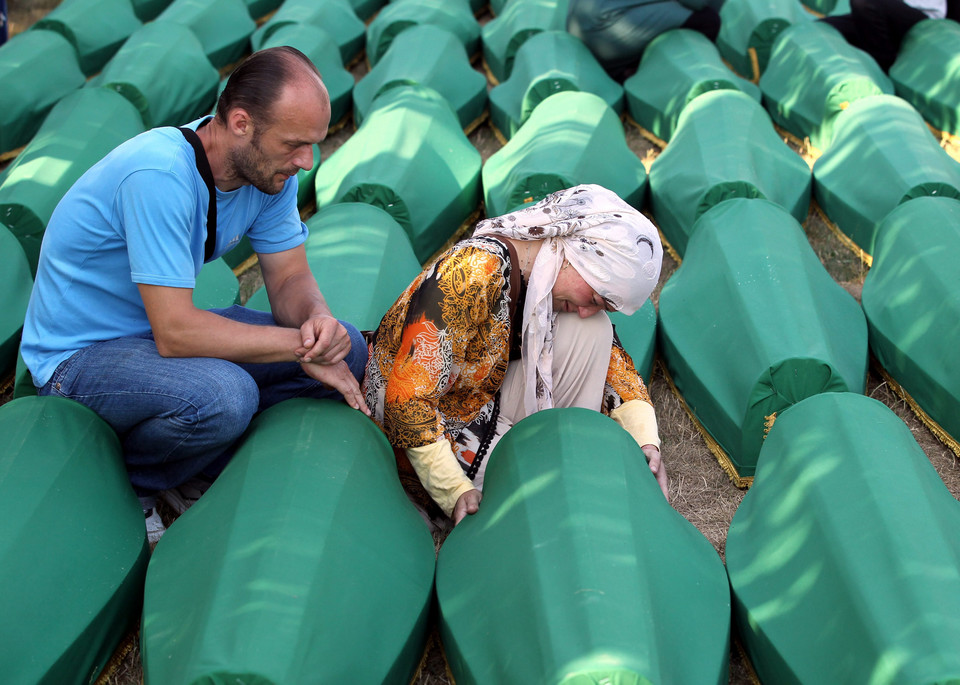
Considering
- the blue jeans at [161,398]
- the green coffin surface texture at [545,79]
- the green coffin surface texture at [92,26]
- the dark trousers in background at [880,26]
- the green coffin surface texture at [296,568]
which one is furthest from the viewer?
the green coffin surface texture at [92,26]

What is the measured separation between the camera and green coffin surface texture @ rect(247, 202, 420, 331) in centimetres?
235

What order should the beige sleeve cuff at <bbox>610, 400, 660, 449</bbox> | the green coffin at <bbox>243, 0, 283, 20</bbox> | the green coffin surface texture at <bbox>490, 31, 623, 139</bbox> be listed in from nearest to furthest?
the beige sleeve cuff at <bbox>610, 400, 660, 449</bbox> < the green coffin surface texture at <bbox>490, 31, 623, 139</bbox> < the green coffin at <bbox>243, 0, 283, 20</bbox>

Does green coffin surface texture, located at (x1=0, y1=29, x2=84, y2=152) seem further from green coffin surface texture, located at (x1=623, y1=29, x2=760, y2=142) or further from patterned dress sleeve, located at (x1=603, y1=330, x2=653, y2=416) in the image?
patterned dress sleeve, located at (x1=603, y1=330, x2=653, y2=416)

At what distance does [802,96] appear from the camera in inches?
142

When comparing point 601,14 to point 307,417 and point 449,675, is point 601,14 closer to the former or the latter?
point 307,417

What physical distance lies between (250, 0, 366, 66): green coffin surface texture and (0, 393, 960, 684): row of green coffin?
111 inches

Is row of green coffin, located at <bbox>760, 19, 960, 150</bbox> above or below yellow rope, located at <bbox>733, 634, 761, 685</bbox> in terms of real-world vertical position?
above

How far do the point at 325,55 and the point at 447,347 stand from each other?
256cm

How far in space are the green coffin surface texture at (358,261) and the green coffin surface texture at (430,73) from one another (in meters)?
1.09

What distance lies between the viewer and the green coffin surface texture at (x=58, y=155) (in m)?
2.68

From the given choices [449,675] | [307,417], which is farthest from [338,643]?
[307,417]

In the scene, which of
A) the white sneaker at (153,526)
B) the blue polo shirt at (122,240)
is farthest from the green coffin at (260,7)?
the white sneaker at (153,526)

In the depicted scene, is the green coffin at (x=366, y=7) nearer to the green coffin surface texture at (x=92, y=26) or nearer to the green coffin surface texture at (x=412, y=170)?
the green coffin surface texture at (x=92, y=26)

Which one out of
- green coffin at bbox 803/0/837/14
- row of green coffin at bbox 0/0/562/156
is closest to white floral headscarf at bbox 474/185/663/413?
row of green coffin at bbox 0/0/562/156
